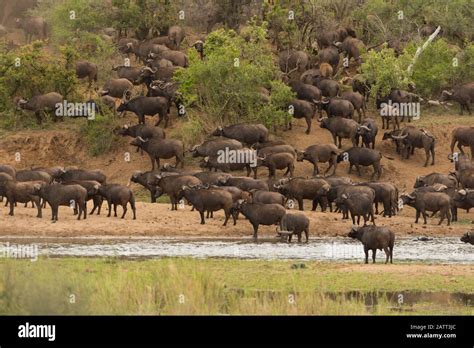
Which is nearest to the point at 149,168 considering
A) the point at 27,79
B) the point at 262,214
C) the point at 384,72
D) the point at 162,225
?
the point at 27,79

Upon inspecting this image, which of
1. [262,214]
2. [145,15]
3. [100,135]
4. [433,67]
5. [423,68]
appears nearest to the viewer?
[262,214]

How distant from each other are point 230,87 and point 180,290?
75.5 feet

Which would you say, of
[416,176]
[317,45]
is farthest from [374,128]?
[317,45]

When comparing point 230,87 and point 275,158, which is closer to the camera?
point 275,158

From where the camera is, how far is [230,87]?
41500mm

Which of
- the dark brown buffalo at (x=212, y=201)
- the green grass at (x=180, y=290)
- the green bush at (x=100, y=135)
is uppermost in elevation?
the green bush at (x=100, y=135)

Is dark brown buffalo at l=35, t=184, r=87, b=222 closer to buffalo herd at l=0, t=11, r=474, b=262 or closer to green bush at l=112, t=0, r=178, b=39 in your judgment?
buffalo herd at l=0, t=11, r=474, b=262

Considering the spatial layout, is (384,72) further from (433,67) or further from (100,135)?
(100,135)

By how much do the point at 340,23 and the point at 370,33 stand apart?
4.61ft

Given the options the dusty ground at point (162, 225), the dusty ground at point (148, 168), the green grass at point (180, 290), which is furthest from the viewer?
the dusty ground at point (148, 168)

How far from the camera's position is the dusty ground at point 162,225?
31.9 m

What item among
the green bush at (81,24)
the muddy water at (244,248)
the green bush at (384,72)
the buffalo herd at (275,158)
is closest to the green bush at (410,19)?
the buffalo herd at (275,158)

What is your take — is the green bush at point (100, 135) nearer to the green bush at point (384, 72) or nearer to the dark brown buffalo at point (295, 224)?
the green bush at point (384, 72)

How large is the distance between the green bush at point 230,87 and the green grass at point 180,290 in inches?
702
